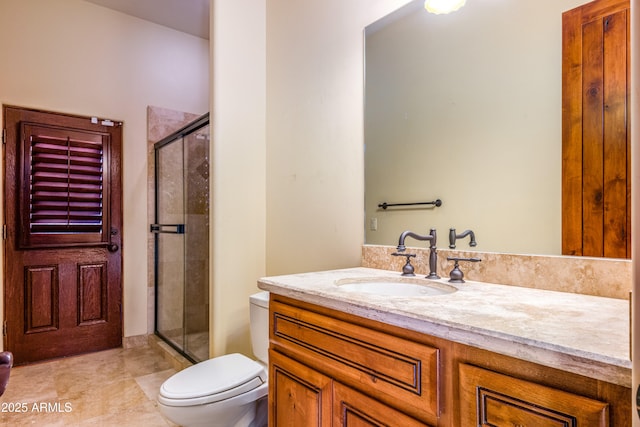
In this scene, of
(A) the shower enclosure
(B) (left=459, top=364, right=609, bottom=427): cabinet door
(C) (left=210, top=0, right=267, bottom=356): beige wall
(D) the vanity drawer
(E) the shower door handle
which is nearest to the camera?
(B) (left=459, top=364, right=609, bottom=427): cabinet door

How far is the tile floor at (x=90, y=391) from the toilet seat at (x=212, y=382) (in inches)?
23.7

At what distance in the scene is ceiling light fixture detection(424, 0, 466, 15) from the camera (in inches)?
56.9

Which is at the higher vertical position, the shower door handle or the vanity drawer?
the shower door handle

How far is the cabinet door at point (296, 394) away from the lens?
107 cm

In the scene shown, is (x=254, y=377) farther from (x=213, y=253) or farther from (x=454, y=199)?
(x=454, y=199)

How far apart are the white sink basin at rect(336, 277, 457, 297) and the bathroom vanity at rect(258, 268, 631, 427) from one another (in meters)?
0.03

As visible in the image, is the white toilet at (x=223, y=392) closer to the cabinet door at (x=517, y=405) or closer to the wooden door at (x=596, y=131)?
the cabinet door at (x=517, y=405)

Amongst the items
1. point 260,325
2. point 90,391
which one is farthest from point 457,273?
point 90,391

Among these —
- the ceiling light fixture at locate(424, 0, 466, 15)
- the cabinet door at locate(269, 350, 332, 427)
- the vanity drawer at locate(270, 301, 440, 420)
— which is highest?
the ceiling light fixture at locate(424, 0, 466, 15)

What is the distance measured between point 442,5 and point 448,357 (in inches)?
54.4

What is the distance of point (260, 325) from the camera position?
177 centimetres

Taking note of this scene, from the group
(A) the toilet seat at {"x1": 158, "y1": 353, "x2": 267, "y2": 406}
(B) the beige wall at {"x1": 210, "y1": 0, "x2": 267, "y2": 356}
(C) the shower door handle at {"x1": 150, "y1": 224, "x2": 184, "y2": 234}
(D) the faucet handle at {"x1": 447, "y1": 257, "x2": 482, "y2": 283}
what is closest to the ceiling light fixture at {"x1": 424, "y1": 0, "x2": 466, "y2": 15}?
(D) the faucet handle at {"x1": 447, "y1": 257, "x2": 482, "y2": 283}

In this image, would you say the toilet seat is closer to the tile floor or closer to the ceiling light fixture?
the tile floor

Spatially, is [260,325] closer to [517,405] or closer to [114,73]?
[517,405]
